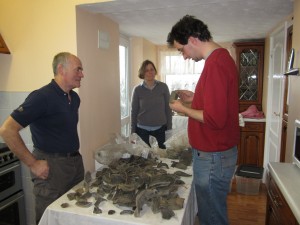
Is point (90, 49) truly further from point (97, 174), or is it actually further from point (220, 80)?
point (220, 80)

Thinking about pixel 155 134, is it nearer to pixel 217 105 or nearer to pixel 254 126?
pixel 254 126

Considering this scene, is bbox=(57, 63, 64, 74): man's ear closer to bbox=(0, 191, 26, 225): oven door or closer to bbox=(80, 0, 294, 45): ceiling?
bbox=(80, 0, 294, 45): ceiling

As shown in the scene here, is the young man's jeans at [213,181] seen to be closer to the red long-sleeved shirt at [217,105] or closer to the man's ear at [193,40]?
the red long-sleeved shirt at [217,105]

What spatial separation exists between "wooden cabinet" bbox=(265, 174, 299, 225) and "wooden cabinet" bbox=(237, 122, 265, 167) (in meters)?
2.12

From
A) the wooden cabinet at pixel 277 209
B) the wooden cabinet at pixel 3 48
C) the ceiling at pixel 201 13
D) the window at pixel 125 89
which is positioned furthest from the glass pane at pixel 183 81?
the wooden cabinet at pixel 277 209

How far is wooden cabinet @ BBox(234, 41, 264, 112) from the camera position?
12.4 ft

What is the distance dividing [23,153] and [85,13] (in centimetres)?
122

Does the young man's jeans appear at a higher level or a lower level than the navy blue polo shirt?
lower

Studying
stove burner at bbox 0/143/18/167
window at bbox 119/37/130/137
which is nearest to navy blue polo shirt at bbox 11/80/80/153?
stove burner at bbox 0/143/18/167

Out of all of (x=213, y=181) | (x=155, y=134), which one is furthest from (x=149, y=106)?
(x=213, y=181)

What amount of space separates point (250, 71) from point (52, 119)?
10.7 feet

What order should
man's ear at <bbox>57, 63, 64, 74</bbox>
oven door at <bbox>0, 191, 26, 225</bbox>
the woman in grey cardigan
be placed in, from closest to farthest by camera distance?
1. man's ear at <bbox>57, 63, 64, 74</bbox>
2. oven door at <bbox>0, 191, 26, 225</bbox>
3. the woman in grey cardigan

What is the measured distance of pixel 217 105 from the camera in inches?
45.1

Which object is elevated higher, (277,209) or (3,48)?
(3,48)
